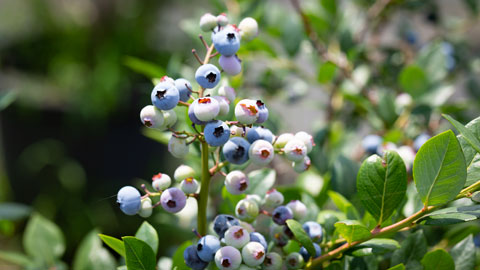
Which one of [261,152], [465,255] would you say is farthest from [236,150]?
[465,255]

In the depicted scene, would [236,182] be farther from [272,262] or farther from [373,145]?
[373,145]

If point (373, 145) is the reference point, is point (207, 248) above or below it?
below

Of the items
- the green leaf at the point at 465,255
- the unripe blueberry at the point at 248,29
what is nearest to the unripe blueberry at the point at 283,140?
the unripe blueberry at the point at 248,29

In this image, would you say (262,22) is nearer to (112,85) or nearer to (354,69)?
(354,69)

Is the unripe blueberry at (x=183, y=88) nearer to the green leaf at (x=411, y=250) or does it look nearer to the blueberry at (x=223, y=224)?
the blueberry at (x=223, y=224)

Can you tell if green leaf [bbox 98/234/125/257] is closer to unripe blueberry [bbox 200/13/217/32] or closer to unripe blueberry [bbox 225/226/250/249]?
unripe blueberry [bbox 225/226/250/249]

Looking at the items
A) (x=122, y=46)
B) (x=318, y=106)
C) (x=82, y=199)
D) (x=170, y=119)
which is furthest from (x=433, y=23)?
(x=122, y=46)
